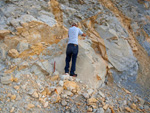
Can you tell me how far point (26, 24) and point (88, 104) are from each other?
2.69 m

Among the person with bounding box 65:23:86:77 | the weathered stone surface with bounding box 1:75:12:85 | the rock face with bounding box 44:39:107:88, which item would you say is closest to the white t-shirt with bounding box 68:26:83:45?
the person with bounding box 65:23:86:77

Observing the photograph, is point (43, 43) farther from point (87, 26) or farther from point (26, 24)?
point (87, 26)

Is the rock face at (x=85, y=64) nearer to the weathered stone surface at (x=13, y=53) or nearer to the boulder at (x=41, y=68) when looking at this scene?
the boulder at (x=41, y=68)

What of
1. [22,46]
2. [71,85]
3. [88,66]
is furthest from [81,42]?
[22,46]

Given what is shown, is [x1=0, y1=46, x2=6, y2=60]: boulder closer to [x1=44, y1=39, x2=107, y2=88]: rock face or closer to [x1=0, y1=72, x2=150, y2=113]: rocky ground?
[x1=0, y1=72, x2=150, y2=113]: rocky ground

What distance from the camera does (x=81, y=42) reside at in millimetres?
4227

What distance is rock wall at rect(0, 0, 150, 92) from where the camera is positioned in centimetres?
342

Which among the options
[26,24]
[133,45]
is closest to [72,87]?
[26,24]

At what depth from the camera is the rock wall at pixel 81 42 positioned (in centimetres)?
342

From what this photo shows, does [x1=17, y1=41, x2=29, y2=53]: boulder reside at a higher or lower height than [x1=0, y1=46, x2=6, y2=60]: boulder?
higher

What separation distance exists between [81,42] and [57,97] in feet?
6.73

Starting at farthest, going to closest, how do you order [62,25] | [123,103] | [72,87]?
[62,25] < [123,103] < [72,87]

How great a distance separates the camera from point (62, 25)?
4375mm

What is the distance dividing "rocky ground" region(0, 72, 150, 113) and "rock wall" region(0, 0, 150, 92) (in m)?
0.33
